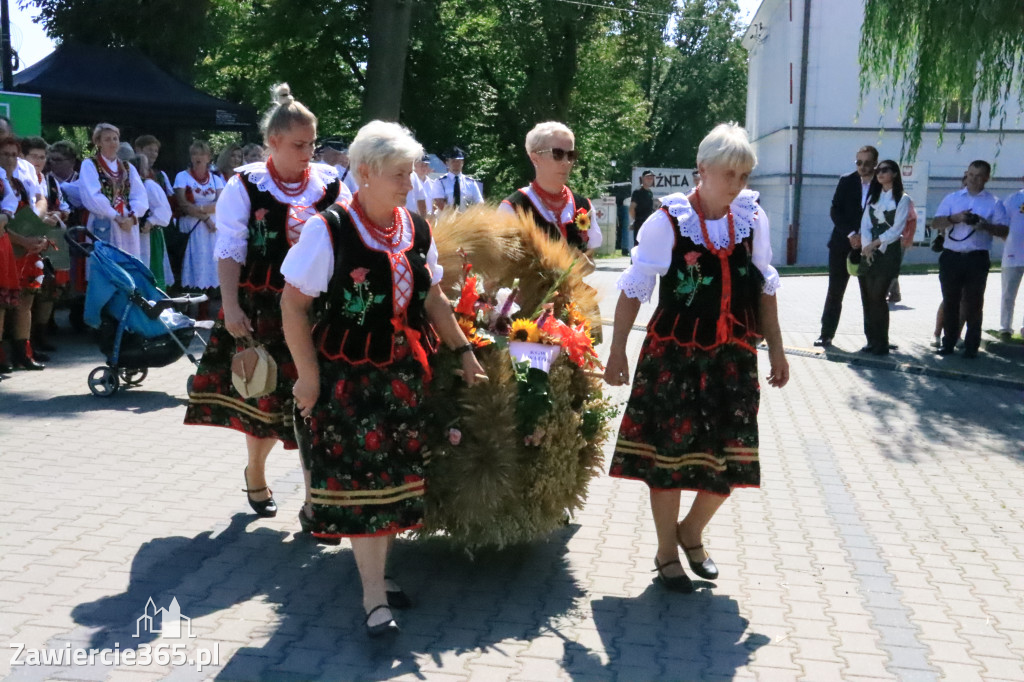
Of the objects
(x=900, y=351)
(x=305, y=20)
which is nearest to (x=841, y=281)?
(x=900, y=351)

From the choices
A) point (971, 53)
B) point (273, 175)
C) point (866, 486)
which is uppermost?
point (971, 53)

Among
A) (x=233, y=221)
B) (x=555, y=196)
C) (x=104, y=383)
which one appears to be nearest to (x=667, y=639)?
(x=555, y=196)

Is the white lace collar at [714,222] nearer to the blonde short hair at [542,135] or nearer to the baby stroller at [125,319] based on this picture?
the blonde short hair at [542,135]

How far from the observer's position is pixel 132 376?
9.02 meters

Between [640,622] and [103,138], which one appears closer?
[640,622]

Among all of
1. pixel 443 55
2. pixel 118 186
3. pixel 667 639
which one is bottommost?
pixel 667 639

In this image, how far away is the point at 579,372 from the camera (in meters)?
4.92

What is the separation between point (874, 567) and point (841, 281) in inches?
286

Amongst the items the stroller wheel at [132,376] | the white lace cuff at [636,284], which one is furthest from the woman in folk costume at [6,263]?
the white lace cuff at [636,284]

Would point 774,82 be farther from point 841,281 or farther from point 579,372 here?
point 579,372

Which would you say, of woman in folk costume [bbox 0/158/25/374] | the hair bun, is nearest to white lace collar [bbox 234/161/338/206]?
the hair bun

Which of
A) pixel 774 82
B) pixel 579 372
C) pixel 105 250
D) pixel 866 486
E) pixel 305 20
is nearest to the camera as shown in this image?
pixel 579 372

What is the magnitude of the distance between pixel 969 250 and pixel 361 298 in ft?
29.8

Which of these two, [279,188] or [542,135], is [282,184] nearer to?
[279,188]
